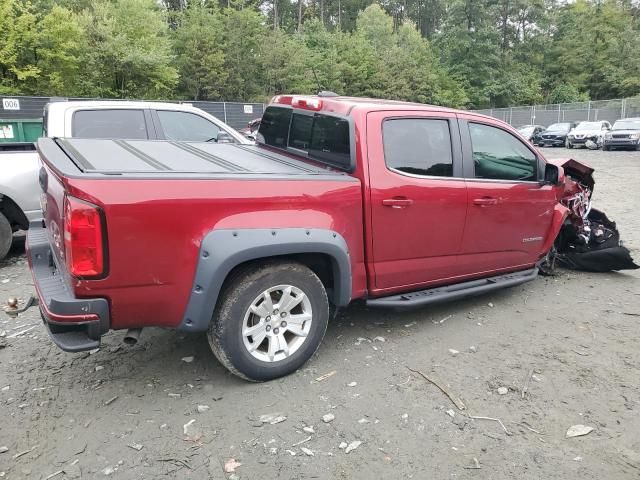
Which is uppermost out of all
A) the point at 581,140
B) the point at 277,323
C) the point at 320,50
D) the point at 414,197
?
the point at 320,50

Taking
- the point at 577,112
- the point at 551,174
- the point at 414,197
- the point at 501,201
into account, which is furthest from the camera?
the point at 577,112

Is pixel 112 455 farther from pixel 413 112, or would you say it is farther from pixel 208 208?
pixel 413 112

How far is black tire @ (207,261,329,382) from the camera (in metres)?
3.06

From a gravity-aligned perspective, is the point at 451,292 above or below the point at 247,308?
below

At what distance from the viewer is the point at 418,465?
2619 millimetres

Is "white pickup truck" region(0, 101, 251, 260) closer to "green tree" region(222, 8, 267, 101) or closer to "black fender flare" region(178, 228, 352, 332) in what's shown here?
"black fender flare" region(178, 228, 352, 332)

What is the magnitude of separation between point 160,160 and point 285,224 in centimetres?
95

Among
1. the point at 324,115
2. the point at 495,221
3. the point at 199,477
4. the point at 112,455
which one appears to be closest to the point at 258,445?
the point at 199,477

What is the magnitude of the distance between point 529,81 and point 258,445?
62.4 meters

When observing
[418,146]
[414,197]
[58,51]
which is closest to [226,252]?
[414,197]

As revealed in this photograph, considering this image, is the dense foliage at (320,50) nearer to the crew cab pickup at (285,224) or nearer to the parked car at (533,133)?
the crew cab pickup at (285,224)

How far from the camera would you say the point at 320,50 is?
4350cm

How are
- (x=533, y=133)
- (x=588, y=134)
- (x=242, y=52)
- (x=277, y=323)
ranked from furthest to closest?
(x=242, y=52) < (x=533, y=133) < (x=588, y=134) < (x=277, y=323)

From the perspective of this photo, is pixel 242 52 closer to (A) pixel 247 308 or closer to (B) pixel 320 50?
(B) pixel 320 50
